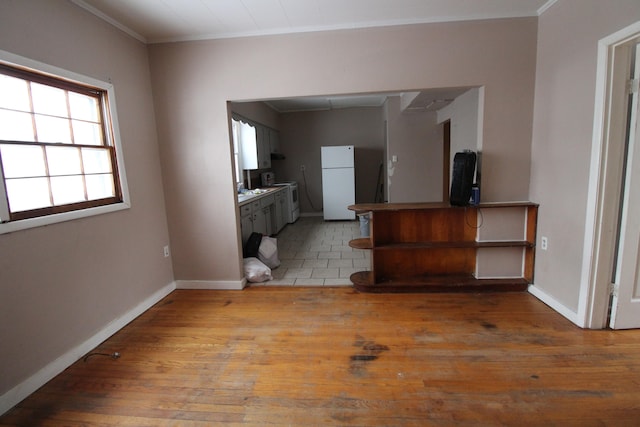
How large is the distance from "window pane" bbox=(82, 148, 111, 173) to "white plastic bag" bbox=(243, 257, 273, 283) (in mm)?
1638

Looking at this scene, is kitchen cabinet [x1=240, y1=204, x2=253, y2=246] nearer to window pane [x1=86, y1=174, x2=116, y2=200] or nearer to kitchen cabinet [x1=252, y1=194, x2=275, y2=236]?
kitchen cabinet [x1=252, y1=194, x2=275, y2=236]

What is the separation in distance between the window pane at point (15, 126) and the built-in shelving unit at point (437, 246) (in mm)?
2514

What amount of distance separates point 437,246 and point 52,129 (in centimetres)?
327

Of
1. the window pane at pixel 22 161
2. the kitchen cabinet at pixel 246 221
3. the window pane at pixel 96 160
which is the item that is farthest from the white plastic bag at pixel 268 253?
the window pane at pixel 22 161

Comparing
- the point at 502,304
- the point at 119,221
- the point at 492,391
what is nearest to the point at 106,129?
the point at 119,221

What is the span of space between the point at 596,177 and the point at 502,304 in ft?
4.16

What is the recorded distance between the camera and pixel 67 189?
7.20ft

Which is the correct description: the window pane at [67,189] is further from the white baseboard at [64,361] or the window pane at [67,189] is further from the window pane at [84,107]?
the white baseboard at [64,361]

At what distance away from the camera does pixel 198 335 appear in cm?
241

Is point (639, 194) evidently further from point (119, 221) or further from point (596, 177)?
point (119, 221)

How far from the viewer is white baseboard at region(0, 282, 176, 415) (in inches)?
68.1

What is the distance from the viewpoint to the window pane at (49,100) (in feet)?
6.52

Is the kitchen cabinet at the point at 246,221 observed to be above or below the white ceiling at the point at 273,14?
below

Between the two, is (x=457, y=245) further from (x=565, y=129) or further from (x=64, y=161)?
(x=64, y=161)
